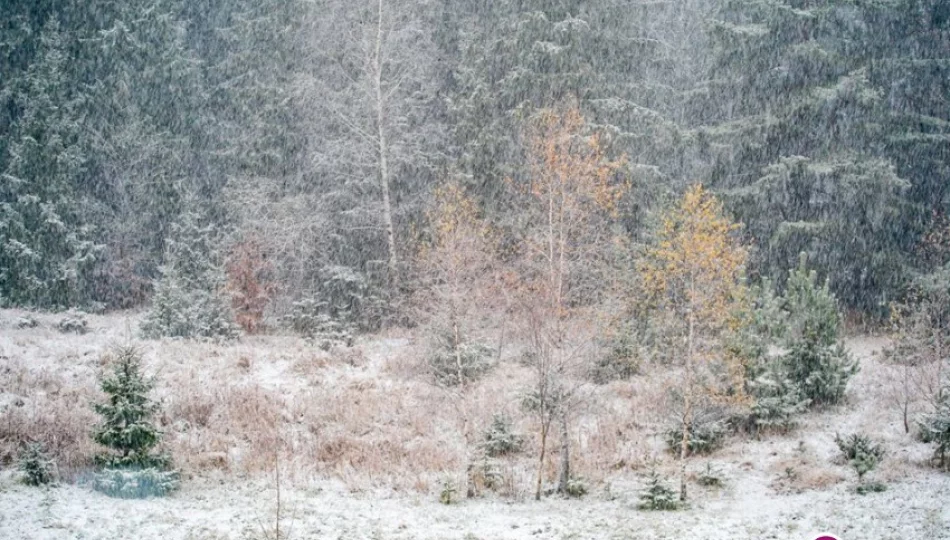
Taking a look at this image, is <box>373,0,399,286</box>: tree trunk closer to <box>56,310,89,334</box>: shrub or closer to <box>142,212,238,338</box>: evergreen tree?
<box>142,212,238,338</box>: evergreen tree

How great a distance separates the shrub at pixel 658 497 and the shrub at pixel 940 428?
5.94 metres

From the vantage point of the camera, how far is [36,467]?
1376cm

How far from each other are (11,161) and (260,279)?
535 inches

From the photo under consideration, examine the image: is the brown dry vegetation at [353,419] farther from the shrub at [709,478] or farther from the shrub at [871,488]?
the shrub at [709,478]

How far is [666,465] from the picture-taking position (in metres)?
16.5

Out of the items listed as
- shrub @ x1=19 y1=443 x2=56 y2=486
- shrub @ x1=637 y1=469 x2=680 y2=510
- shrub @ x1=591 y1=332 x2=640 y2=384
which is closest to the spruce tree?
shrub @ x1=19 y1=443 x2=56 y2=486

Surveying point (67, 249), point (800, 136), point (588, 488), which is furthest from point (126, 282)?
point (800, 136)

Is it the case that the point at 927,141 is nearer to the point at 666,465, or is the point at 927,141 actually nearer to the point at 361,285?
the point at 666,465

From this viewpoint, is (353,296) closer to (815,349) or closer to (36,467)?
(36,467)

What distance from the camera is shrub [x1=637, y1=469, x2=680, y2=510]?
1394cm

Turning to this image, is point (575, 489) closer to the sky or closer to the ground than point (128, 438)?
closer to the ground

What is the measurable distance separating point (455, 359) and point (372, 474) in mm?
5539

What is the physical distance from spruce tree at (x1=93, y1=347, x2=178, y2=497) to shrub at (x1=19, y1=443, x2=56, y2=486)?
89 cm

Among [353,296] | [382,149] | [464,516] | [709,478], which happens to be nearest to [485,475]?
[464,516]
